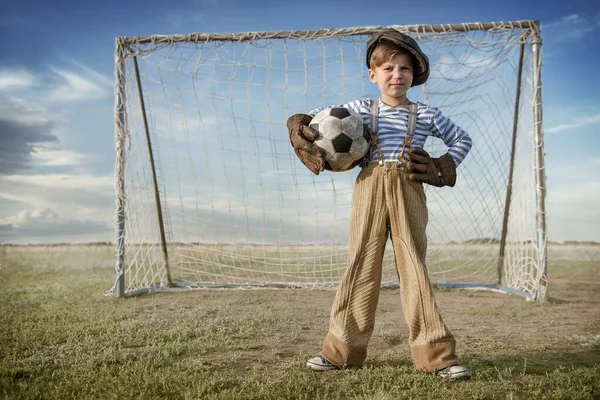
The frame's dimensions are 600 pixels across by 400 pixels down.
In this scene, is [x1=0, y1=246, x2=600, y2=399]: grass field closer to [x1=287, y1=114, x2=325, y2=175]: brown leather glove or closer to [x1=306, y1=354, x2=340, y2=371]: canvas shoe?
[x1=306, y1=354, x2=340, y2=371]: canvas shoe

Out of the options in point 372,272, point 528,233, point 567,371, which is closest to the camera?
point 372,272

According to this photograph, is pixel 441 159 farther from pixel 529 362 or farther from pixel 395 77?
pixel 529 362

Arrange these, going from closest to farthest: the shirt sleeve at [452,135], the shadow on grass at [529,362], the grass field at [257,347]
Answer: the grass field at [257,347] < the shirt sleeve at [452,135] < the shadow on grass at [529,362]

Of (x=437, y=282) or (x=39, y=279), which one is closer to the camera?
(x=437, y=282)

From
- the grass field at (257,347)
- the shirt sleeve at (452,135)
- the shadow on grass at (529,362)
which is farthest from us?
the shadow on grass at (529,362)

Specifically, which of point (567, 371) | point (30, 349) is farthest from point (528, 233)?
point (30, 349)

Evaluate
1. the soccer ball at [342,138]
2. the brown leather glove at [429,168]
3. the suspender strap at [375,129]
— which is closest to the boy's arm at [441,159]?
the brown leather glove at [429,168]

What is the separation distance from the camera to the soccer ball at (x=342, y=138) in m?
2.80

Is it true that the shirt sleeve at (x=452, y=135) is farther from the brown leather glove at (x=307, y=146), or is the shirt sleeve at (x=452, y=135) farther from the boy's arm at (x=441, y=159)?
the brown leather glove at (x=307, y=146)

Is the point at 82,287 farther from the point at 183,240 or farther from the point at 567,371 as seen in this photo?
the point at 567,371

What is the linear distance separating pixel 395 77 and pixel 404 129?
0.31 meters

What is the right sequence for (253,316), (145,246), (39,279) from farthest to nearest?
(39,279) → (145,246) → (253,316)

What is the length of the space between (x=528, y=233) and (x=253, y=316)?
12.9ft

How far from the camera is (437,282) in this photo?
741 cm
